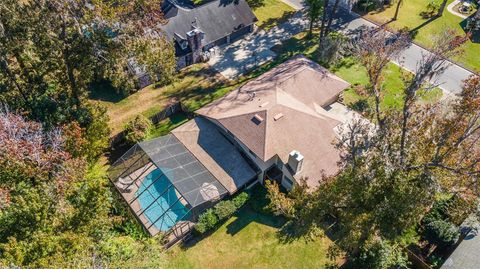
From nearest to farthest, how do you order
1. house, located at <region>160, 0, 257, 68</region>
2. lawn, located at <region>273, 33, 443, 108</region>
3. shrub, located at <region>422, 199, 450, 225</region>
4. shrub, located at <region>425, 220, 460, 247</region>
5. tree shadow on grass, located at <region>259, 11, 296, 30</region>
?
shrub, located at <region>425, 220, 460, 247</region>, shrub, located at <region>422, 199, 450, 225</region>, lawn, located at <region>273, 33, 443, 108</region>, house, located at <region>160, 0, 257, 68</region>, tree shadow on grass, located at <region>259, 11, 296, 30</region>

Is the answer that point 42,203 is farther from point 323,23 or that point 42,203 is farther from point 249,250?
point 323,23

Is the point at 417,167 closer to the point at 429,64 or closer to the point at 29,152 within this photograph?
the point at 429,64

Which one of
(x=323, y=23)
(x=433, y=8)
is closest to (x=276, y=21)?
(x=323, y=23)

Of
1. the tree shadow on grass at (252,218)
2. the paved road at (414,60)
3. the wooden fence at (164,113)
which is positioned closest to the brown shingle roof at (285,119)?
the tree shadow on grass at (252,218)

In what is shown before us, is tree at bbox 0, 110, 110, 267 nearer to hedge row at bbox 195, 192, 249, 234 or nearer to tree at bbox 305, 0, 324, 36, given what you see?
hedge row at bbox 195, 192, 249, 234

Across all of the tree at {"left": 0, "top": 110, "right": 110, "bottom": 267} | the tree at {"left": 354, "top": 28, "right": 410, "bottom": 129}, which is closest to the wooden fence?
the tree at {"left": 0, "top": 110, "right": 110, "bottom": 267}

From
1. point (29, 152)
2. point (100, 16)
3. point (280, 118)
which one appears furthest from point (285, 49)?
point (29, 152)

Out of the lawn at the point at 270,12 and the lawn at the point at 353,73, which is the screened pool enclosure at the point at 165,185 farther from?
the lawn at the point at 270,12
